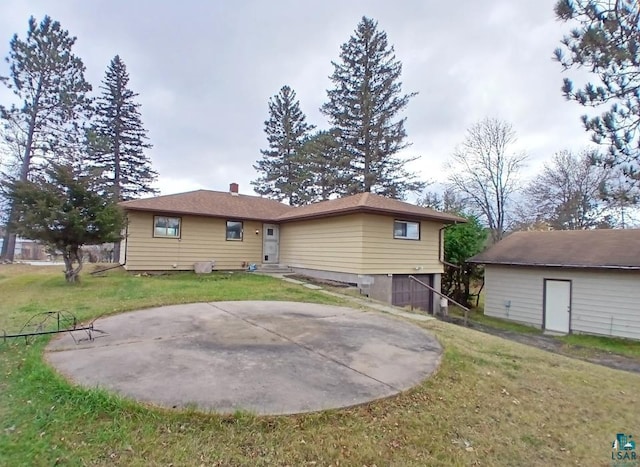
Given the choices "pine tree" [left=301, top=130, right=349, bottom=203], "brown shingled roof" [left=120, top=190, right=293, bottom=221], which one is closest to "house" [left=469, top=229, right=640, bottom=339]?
"brown shingled roof" [left=120, top=190, right=293, bottom=221]

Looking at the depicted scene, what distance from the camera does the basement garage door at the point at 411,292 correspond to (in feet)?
42.3

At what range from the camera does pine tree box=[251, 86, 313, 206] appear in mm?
29438

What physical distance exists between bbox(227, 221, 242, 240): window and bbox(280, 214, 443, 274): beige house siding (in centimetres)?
218

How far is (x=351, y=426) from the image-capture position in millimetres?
2824

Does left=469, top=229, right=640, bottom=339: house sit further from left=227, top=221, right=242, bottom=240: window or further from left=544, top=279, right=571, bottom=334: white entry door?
left=227, top=221, right=242, bottom=240: window

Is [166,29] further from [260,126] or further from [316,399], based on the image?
[260,126]

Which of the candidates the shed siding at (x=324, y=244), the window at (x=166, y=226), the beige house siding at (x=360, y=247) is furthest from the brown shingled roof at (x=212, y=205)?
the beige house siding at (x=360, y=247)

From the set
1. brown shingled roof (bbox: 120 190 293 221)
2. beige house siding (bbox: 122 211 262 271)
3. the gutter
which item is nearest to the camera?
the gutter

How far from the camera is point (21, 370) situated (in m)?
3.71

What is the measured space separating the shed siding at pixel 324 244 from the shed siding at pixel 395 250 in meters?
0.32

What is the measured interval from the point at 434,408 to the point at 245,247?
499 inches

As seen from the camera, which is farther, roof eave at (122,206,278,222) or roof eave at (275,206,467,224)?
roof eave at (122,206,278,222)

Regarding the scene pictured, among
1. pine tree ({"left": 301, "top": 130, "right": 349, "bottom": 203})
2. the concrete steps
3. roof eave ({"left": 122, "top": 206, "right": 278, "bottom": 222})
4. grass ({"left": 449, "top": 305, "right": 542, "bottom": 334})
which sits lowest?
grass ({"left": 449, "top": 305, "right": 542, "bottom": 334})

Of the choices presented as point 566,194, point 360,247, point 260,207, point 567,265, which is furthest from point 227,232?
point 566,194
